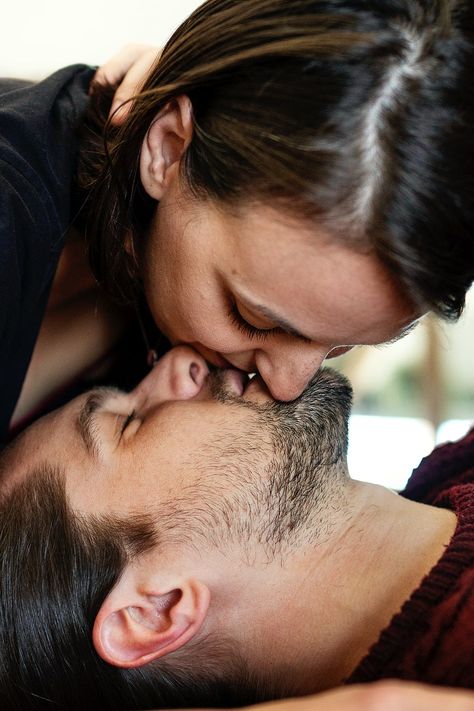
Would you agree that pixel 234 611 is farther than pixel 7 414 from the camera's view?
No

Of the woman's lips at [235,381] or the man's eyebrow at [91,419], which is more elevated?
the man's eyebrow at [91,419]

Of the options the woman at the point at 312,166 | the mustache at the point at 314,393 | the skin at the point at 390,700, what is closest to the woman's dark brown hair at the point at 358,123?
the woman at the point at 312,166

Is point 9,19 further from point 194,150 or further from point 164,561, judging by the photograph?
point 164,561

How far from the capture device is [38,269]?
1.13 metres

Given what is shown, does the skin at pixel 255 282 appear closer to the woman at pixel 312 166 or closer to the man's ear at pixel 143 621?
the woman at pixel 312 166

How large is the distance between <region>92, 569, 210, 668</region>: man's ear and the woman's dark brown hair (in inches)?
17.5

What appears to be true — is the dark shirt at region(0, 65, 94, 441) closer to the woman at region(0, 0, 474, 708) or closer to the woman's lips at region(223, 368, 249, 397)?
the woman at region(0, 0, 474, 708)

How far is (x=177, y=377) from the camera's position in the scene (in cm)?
121

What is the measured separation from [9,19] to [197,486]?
160 centimetres

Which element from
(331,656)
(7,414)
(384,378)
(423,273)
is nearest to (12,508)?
(7,414)

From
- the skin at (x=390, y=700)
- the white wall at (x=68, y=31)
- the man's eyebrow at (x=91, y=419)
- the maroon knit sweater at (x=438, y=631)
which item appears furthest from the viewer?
the white wall at (x=68, y=31)

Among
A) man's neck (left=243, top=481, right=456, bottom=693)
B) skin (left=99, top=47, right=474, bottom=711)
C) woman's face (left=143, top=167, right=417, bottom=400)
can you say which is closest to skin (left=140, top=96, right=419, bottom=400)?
woman's face (left=143, top=167, right=417, bottom=400)

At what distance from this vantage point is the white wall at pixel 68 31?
213 cm

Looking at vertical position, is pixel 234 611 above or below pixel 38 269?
below
